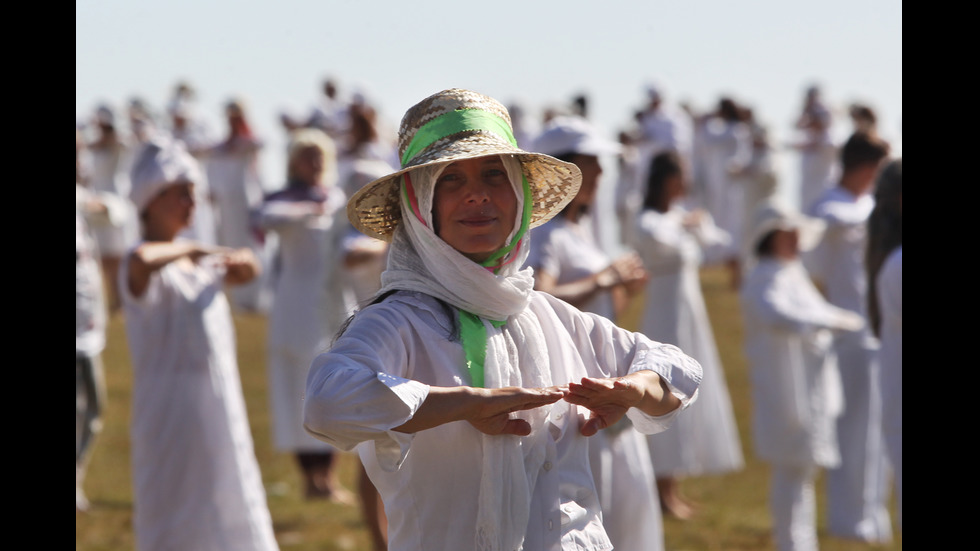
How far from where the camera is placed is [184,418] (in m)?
5.82

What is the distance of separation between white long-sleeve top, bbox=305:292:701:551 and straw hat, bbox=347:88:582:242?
274mm

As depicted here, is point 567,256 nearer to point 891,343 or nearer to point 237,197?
point 891,343

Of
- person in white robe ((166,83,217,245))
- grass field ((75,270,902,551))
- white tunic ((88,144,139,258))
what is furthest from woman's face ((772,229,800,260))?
white tunic ((88,144,139,258))

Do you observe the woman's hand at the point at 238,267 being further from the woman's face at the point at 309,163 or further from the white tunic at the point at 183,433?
the woman's face at the point at 309,163

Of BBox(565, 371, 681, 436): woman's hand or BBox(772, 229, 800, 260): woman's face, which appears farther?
BBox(772, 229, 800, 260): woman's face

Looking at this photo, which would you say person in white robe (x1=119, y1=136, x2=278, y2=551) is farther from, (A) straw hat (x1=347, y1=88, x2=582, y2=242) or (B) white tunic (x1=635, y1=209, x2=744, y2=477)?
(B) white tunic (x1=635, y1=209, x2=744, y2=477)

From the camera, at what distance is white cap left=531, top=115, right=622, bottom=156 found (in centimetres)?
566

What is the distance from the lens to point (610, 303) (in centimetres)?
571

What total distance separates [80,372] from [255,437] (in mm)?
4228

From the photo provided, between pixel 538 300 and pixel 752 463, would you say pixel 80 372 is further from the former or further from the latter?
pixel 752 463

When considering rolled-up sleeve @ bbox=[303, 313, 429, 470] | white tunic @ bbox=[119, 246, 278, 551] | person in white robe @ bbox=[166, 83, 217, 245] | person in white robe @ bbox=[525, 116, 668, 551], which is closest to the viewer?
rolled-up sleeve @ bbox=[303, 313, 429, 470]

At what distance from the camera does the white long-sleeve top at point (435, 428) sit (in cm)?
267
